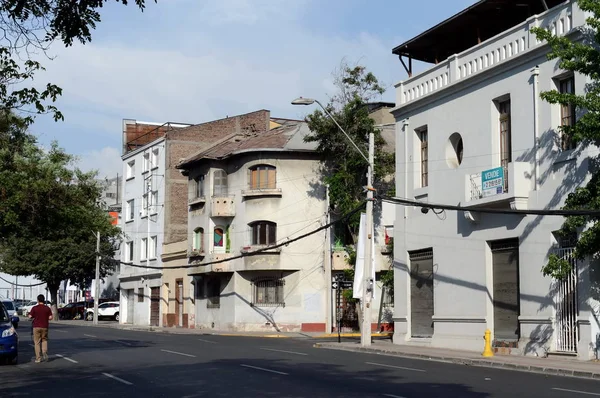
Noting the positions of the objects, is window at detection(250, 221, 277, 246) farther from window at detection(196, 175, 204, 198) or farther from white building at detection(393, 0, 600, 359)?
white building at detection(393, 0, 600, 359)

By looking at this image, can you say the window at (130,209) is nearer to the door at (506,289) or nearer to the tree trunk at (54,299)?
the tree trunk at (54,299)

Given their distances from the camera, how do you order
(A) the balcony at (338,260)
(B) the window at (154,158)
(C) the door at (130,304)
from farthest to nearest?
(C) the door at (130,304) < (B) the window at (154,158) < (A) the balcony at (338,260)

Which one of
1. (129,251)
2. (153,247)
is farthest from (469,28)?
(129,251)

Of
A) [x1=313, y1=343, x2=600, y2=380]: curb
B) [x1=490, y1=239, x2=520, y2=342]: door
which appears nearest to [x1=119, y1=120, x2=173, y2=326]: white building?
[x1=313, y1=343, x2=600, y2=380]: curb

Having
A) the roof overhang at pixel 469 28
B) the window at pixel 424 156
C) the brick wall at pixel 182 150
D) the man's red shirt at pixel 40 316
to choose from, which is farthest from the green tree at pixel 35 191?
the brick wall at pixel 182 150

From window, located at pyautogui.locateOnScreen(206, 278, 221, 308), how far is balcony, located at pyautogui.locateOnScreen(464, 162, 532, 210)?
25.5 meters

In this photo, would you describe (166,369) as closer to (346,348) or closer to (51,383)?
(51,383)

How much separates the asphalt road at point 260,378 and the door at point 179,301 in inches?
1151

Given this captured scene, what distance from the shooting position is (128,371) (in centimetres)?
1911

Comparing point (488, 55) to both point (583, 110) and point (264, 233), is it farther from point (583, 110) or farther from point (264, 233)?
point (264, 233)

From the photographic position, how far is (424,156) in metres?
31.3

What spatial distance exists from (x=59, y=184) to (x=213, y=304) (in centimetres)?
2520

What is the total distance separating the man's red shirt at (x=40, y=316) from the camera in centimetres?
2198

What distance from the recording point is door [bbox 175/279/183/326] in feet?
180
